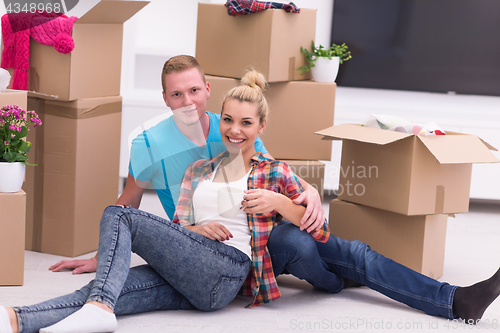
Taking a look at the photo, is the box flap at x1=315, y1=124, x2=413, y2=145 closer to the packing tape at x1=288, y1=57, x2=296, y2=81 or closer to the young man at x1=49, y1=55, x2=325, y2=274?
the young man at x1=49, y1=55, x2=325, y2=274

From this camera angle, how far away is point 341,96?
3.26 meters

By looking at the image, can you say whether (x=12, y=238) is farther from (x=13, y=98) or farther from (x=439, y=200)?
(x=439, y=200)

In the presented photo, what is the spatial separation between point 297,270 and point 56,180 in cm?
96

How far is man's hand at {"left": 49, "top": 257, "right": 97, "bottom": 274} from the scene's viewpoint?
1796 mm

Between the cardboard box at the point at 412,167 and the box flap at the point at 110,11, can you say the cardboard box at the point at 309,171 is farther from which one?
the box flap at the point at 110,11

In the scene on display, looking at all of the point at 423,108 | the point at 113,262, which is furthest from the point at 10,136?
the point at 423,108

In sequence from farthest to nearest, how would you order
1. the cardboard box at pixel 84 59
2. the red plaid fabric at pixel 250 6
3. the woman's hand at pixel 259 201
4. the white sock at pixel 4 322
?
1. the red plaid fabric at pixel 250 6
2. the cardboard box at pixel 84 59
3. the woman's hand at pixel 259 201
4. the white sock at pixel 4 322

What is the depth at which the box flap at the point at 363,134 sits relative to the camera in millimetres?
1705

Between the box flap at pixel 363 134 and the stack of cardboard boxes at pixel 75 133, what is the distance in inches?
32.3

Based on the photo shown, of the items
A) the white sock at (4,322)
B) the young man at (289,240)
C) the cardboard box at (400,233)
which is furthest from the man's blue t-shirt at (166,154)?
the white sock at (4,322)

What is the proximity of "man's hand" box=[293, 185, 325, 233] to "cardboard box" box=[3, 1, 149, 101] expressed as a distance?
3.04 ft

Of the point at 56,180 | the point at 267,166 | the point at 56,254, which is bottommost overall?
the point at 56,254

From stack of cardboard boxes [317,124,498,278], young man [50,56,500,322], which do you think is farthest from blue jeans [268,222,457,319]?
stack of cardboard boxes [317,124,498,278]

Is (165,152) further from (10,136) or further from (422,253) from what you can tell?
(422,253)
